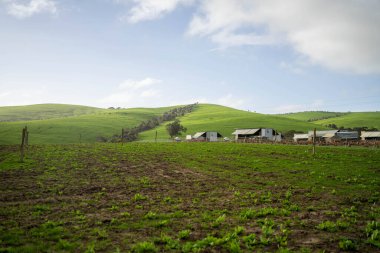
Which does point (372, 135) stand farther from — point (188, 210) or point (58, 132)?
point (58, 132)

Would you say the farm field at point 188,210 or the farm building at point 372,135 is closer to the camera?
the farm field at point 188,210

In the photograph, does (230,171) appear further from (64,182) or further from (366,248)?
(366,248)

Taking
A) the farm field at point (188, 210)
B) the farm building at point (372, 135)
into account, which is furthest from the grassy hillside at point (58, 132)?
the farm building at point (372, 135)

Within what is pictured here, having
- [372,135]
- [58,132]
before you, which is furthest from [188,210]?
[372,135]

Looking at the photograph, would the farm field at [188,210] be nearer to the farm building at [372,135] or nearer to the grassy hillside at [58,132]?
the grassy hillside at [58,132]

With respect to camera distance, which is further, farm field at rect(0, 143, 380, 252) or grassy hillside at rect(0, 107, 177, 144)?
grassy hillside at rect(0, 107, 177, 144)

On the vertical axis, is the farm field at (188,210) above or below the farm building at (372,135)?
below

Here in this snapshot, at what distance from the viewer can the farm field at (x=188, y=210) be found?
11.0 meters

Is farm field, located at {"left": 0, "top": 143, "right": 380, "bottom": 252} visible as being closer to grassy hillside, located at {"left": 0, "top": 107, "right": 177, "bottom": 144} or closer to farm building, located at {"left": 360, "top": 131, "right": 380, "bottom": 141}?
grassy hillside, located at {"left": 0, "top": 107, "right": 177, "bottom": 144}

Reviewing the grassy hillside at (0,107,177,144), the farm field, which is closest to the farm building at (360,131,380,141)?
the farm field

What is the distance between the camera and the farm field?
1101 cm

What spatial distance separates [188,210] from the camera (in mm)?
15969

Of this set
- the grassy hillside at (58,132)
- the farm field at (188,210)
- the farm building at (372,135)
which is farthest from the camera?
the farm building at (372,135)

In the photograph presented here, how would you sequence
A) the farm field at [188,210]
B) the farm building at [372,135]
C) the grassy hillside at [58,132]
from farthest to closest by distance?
the farm building at [372,135], the grassy hillside at [58,132], the farm field at [188,210]
